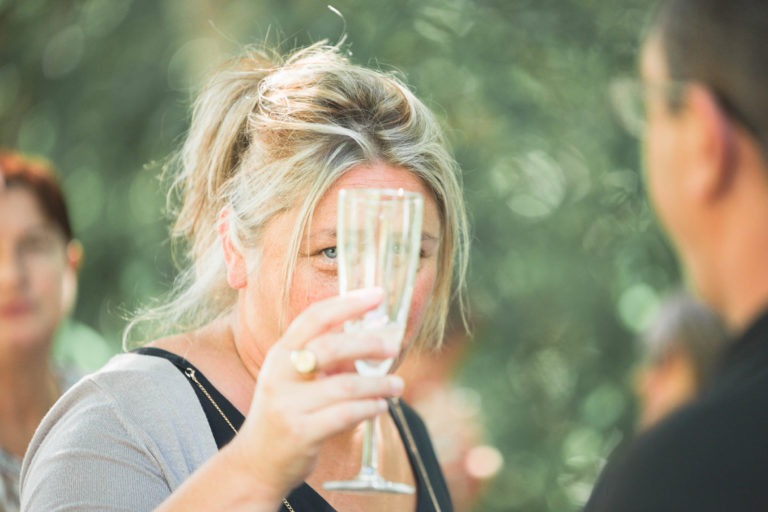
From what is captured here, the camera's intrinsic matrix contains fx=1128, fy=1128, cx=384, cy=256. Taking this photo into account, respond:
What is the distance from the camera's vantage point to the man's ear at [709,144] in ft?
4.86

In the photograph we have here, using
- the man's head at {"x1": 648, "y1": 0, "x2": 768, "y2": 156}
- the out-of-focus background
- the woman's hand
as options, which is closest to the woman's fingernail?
the woman's hand

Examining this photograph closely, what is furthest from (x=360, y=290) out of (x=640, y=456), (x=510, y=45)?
(x=510, y=45)

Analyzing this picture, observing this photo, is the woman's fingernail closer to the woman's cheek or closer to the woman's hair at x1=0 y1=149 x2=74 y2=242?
the woman's cheek

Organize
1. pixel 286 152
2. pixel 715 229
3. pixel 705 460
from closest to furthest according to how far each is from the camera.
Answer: pixel 705 460
pixel 715 229
pixel 286 152

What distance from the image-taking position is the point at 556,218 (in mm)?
5996

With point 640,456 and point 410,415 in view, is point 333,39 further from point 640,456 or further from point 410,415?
point 640,456

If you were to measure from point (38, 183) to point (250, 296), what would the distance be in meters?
2.44

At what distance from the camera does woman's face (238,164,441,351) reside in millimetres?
2578

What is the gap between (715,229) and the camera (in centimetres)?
151

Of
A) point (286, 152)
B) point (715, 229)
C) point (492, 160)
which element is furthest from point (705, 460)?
point (492, 160)

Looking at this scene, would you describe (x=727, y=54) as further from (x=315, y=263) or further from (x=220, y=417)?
(x=220, y=417)

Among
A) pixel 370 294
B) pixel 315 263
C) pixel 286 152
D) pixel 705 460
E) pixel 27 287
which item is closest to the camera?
pixel 705 460

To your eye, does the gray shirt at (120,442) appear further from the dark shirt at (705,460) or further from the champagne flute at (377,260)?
the dark shirt at (705,460)

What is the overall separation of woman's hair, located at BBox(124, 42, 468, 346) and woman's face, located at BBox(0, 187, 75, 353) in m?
1.84
